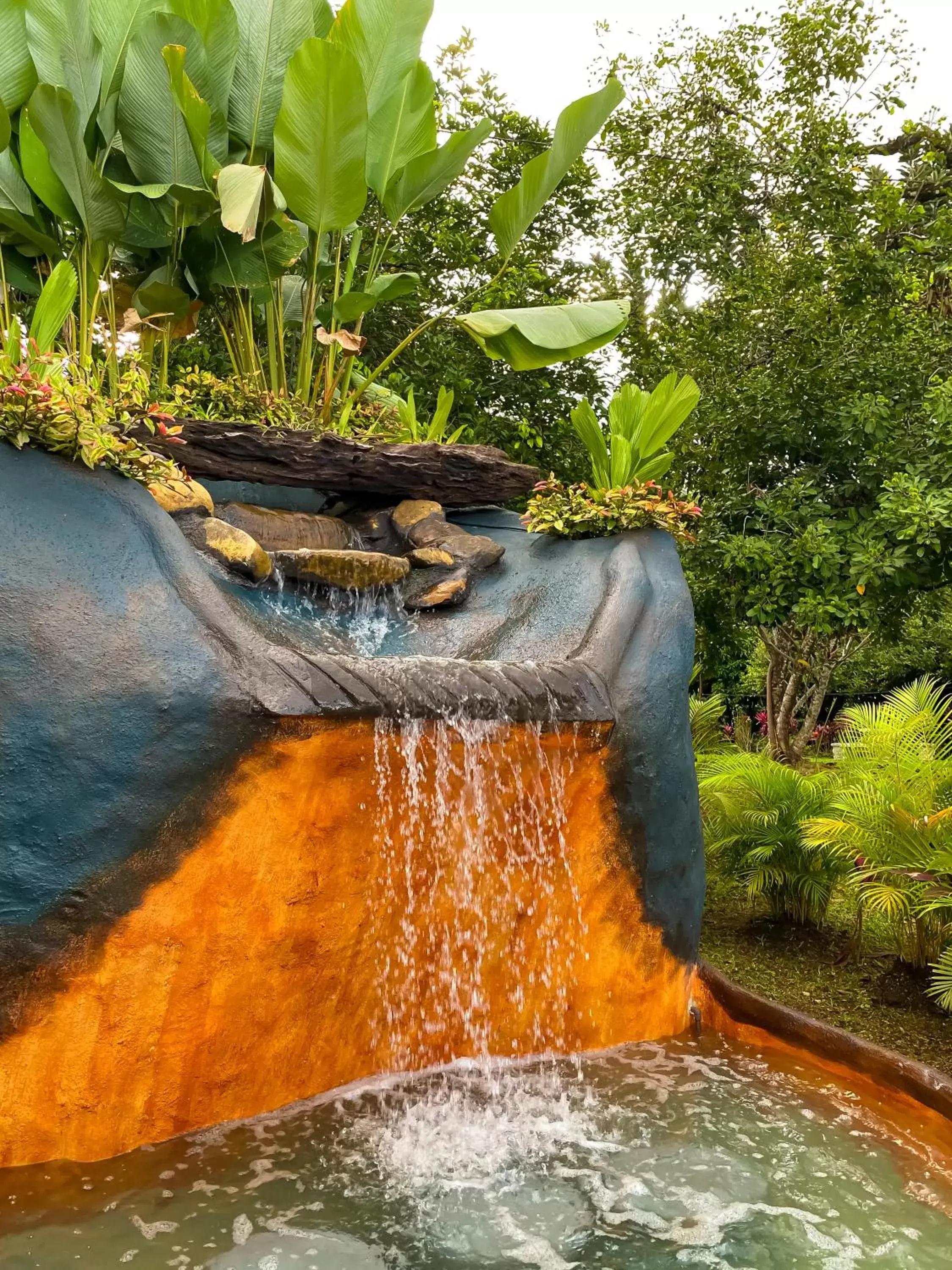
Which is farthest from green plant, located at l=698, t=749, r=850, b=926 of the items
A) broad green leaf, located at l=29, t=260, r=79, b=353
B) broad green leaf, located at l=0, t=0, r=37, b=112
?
broad green leaf, located at l=0, t=0, r=37, b=112

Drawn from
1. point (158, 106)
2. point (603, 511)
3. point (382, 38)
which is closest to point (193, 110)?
point (158, 106)

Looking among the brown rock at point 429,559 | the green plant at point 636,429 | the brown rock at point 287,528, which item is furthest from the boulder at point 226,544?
the green plant at point 636,429

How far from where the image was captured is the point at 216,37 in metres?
6.27

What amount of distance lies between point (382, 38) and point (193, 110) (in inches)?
58.4

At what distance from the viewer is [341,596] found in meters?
5.59

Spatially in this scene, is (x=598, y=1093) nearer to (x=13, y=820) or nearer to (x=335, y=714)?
(x=335, y=714)

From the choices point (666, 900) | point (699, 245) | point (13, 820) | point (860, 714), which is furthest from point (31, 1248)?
point (699, 245)

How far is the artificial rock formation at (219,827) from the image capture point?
3650 millimetres

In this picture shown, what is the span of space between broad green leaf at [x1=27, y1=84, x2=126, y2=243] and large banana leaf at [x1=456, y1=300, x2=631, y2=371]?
2.10 metres

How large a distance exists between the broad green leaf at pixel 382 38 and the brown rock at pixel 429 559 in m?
2.73

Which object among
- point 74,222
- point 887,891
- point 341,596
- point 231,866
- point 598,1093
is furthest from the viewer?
point 74,222

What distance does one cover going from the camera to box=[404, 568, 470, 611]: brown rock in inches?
224

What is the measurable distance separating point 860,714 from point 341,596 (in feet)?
10.2

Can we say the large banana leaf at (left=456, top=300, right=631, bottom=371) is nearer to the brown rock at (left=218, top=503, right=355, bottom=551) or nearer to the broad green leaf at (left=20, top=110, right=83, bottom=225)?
the brown rock at (left=218, top=503, right=355, bottom=551)
